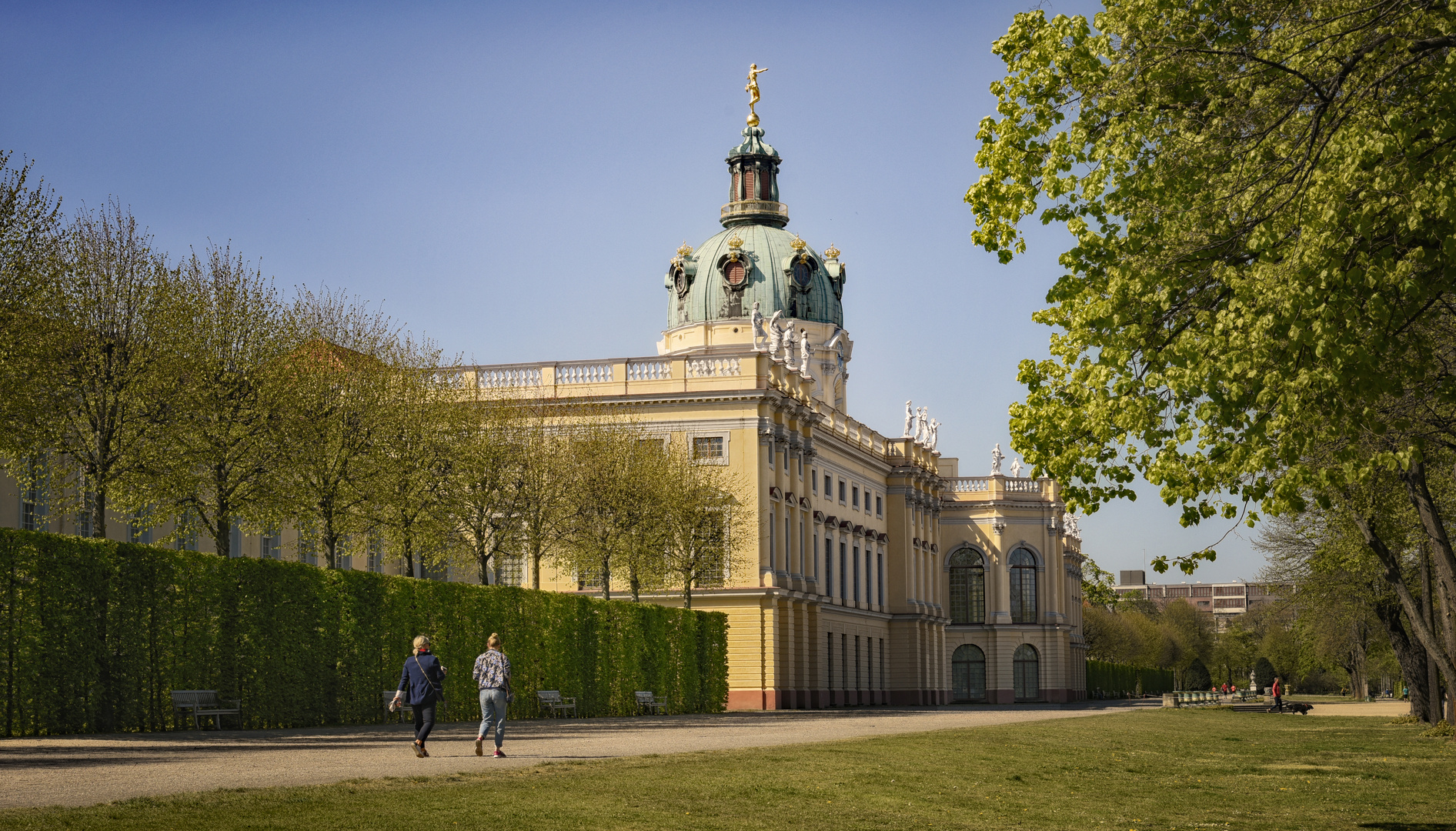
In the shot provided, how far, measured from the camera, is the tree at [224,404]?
119 feet

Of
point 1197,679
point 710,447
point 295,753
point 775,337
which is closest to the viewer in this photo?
point 295,753

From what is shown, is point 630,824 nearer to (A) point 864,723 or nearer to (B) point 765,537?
(A) point 864,723

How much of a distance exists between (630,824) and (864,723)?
33.0m

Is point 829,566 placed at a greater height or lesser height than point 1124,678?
greater

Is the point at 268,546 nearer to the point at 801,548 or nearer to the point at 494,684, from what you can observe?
the point at 801,548

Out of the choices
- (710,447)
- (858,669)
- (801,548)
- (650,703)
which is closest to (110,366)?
(650,703)

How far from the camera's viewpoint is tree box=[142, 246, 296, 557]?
119ft

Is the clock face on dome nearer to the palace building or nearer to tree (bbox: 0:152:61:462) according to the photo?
the palace building

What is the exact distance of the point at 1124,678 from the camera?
13912cm

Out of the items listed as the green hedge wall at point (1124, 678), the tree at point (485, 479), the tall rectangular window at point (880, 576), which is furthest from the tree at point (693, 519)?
the green hedge wall at point (1124, 678)

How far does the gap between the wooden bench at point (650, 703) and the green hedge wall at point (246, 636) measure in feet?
5.74

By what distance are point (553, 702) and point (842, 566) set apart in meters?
38.7

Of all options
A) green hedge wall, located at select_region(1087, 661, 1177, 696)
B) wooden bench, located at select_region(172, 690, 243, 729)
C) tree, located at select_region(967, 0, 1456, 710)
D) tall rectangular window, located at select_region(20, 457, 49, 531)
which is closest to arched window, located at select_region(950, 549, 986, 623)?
green hedge wall, located at select_region(1087, 661, 1177, 696)

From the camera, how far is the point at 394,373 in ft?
147
